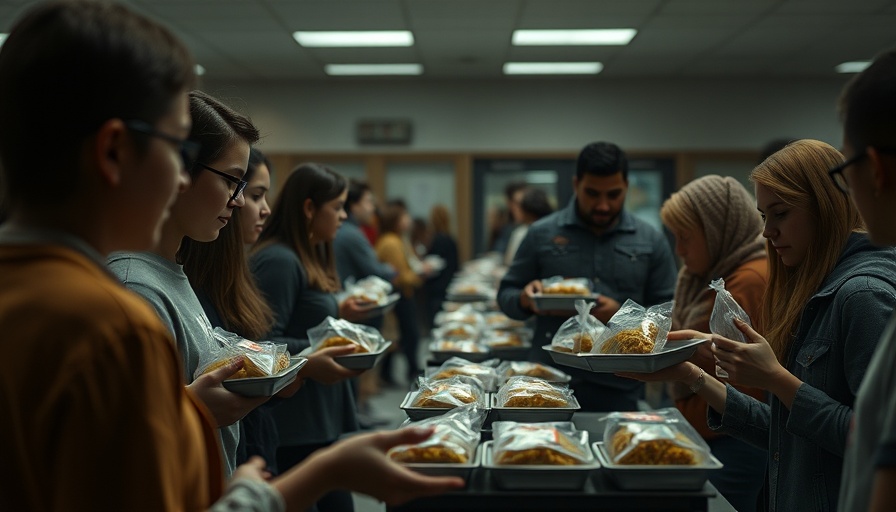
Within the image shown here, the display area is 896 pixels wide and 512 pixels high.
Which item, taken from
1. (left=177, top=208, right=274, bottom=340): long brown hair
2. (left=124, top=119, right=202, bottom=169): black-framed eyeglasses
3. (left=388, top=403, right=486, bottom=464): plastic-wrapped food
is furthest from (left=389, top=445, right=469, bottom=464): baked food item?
(left=177, top=208, right=274, bottom=340): long brown hair

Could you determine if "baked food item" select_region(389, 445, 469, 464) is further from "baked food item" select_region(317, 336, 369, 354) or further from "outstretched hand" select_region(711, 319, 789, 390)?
"baked food item" select_region(317, 336, 369, 354)

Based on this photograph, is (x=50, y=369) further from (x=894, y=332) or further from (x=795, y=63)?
(x=795, y=63)

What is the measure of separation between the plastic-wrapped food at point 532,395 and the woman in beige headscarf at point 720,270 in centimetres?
58

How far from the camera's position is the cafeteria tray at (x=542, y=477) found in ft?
4.08

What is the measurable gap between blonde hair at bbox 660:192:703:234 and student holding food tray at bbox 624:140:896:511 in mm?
601

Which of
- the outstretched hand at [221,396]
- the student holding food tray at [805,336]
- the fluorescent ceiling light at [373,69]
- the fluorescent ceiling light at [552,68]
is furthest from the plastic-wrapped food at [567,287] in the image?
the fluorescent ceiling light at [373,69]

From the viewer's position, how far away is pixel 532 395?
1800 mm

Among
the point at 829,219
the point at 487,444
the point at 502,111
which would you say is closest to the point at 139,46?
the point at 487,444

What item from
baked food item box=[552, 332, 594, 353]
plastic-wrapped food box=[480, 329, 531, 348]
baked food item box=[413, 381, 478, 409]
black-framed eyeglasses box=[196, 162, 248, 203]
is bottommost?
plastic-wrapped food box=[480, 329, 531, 348]

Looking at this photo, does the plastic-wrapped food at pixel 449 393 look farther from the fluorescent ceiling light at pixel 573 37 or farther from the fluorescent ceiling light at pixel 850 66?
the fluorescent ceiling light at pixel 850 66

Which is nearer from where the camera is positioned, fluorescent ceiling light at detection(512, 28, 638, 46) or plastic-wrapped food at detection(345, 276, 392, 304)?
plastic-wrapped food at detection(345, 276, 392, 304)

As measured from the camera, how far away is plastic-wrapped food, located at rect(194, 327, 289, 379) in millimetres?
1626

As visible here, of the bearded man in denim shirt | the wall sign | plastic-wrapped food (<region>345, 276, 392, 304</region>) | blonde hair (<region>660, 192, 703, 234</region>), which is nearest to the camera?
blonde hair (<region>660, 192, 703, 234</region>)

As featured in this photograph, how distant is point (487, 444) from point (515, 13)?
204 inches
